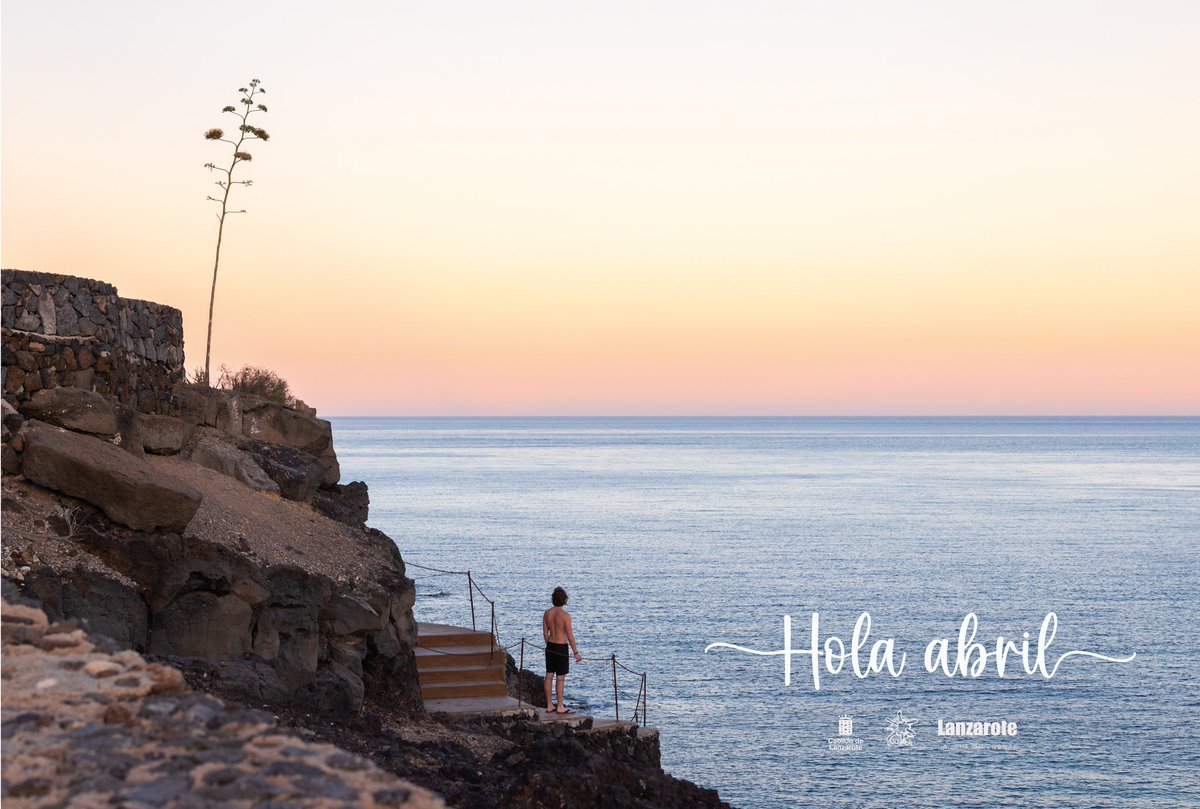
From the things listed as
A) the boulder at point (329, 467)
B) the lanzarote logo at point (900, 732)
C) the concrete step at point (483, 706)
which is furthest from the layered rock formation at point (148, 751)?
the lanzarote logo at point (900, 732)

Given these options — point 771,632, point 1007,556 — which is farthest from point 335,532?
point 1007,556

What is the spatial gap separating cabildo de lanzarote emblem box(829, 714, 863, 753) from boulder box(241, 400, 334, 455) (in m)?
15.8

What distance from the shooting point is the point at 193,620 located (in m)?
16.3

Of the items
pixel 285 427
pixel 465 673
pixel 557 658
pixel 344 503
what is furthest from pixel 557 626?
pixel 285 427

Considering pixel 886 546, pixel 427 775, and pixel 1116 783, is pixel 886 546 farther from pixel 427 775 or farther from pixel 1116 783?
pixel 427 775

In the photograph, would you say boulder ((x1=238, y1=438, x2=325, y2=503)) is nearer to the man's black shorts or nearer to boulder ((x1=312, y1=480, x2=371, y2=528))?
boulder ((x1=312, y1=480, x2=371, y2=528))

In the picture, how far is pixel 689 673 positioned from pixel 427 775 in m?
26.5

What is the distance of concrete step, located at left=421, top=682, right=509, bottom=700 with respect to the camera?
22.6m

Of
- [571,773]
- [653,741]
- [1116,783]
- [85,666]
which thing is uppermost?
[85,666]

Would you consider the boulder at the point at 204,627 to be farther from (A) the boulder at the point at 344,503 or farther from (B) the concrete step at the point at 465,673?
(A) the boulder at the point at 344,503

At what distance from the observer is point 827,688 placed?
123 ft

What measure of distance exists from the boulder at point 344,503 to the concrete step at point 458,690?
4.09 metres

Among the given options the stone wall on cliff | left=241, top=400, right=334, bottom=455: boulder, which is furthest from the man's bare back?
left=241, top=400, right=334, bottom=455: boulder

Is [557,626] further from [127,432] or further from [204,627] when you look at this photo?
[127,432]
